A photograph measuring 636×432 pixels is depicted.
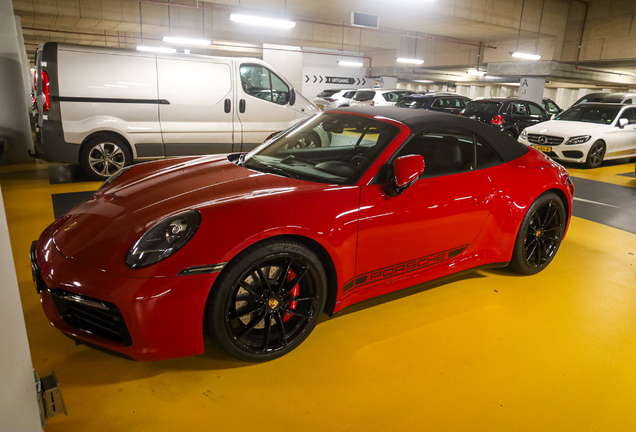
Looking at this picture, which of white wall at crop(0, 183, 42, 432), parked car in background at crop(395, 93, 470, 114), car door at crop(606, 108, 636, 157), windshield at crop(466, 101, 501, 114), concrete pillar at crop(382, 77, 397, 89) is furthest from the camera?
concrete pillar at crop(382, 77, 397, 89)

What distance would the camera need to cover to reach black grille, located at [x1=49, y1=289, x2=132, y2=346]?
1770mm

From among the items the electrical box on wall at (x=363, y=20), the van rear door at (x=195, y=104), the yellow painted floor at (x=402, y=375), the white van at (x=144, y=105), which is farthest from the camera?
the electrical box on wall at (x=363, y=20)

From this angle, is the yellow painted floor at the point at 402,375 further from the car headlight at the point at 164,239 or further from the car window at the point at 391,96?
the car window at the point at 391,96

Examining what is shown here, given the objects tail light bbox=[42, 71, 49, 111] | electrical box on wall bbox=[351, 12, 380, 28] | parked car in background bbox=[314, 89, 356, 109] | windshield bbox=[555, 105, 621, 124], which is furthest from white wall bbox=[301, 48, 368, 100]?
tail light bbox=[42, 71, 49, 111]

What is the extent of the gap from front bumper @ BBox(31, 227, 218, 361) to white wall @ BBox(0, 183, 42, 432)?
1.30 ft

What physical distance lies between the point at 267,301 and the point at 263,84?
556cm

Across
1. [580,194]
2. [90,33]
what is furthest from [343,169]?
[90,33]

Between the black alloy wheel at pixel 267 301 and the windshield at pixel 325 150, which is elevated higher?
the windshield at pixel 325 150

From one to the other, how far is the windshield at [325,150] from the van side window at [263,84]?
392 centimetres

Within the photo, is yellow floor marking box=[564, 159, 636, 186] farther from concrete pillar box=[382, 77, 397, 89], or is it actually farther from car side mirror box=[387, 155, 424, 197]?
concrete pillar box=[382, 77, 397, 89]

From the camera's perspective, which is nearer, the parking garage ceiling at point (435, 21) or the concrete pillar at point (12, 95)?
the concrete pillar at point (12, 95)

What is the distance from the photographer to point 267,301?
2080 millimetres

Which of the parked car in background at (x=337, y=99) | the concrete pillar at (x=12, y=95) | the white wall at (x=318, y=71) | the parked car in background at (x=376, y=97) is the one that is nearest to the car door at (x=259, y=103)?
Answer: the concrete pillar at (x=12, y=95)

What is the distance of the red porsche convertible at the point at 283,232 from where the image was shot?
5.98 ft
